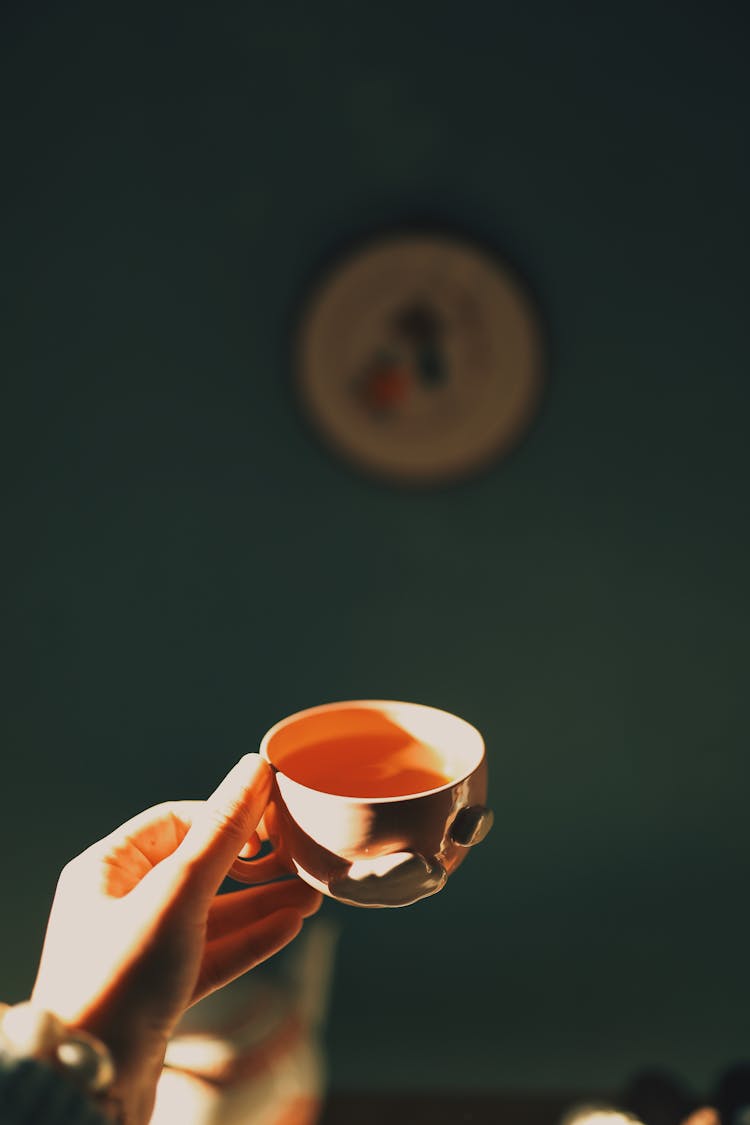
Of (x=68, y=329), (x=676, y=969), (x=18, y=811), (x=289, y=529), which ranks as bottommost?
(x=676, y=969)

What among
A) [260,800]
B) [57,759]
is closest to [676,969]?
[57,759]

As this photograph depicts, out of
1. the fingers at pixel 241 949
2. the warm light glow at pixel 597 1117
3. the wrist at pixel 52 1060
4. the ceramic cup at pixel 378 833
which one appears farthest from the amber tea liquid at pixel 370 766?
the warm light glow at pixel 597 1117

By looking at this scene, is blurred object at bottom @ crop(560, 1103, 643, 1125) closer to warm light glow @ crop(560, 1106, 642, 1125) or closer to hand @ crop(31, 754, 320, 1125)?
warm light glow @ crop(560, 1106, 642, 1125)

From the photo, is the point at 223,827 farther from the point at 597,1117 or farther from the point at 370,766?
the point at 597,1117

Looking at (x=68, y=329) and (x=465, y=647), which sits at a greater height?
(x=68, y=329)

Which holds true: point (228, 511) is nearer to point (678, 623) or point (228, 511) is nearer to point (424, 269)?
point (424, 269)

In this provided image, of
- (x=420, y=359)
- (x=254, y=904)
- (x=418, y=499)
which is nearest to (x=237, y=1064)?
(x=254, y=904)

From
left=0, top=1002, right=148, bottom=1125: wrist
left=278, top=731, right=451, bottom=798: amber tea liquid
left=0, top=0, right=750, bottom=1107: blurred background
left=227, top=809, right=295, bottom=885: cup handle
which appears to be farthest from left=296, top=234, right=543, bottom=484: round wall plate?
left=0, top=1002, right=148, bottom=1125: wrist

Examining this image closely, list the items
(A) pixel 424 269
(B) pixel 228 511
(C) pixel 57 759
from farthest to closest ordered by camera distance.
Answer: (C) pixel 57 759 < (B) pixel 228 511 < (A) pixel 424 269
